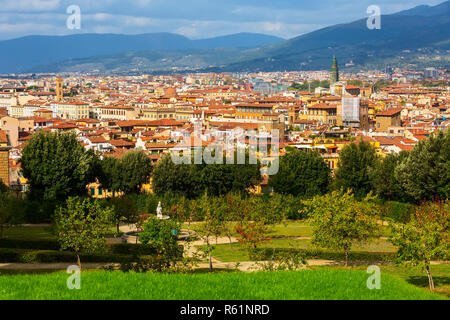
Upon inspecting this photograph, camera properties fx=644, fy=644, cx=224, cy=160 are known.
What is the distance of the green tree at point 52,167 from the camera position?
1192 inches

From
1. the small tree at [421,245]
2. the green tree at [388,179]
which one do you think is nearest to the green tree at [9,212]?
the small tree at [421,245]

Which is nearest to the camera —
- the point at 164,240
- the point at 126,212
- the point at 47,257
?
the point at 164,240

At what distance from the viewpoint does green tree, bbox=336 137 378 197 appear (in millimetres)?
33969

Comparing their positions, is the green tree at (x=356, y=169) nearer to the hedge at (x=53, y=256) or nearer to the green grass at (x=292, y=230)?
the green grass at (x=292, y=230)

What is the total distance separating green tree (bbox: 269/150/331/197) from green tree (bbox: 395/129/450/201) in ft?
17.8

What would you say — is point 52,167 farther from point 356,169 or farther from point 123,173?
point 356,169

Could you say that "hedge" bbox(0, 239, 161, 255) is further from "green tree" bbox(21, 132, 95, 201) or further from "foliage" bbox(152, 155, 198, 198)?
"foliage" bbox(152, 155, 198, 198)

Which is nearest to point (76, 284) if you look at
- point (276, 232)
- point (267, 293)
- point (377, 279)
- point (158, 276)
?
point (158, 276)

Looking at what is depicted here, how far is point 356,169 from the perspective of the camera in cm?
3434

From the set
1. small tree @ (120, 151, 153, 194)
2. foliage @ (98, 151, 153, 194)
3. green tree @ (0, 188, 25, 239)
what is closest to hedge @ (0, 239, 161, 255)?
green tree @ (0, 188, 25, 239)

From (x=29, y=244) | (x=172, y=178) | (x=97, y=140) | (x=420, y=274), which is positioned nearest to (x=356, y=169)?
(x=172, y=178)

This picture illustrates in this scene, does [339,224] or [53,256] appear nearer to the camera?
[339,224]

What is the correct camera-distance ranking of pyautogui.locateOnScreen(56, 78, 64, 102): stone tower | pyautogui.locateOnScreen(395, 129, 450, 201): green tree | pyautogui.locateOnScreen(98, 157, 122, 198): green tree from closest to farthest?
pyautogui.locateOnScreen(395, 129, 450, 201): green tree → pyautogui.locateOnScreen(98, 157, 122, 198): green tree → pyautogui.locateOnScreen(56, 78, 64, 102): stone tower

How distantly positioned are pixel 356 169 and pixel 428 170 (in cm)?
533
